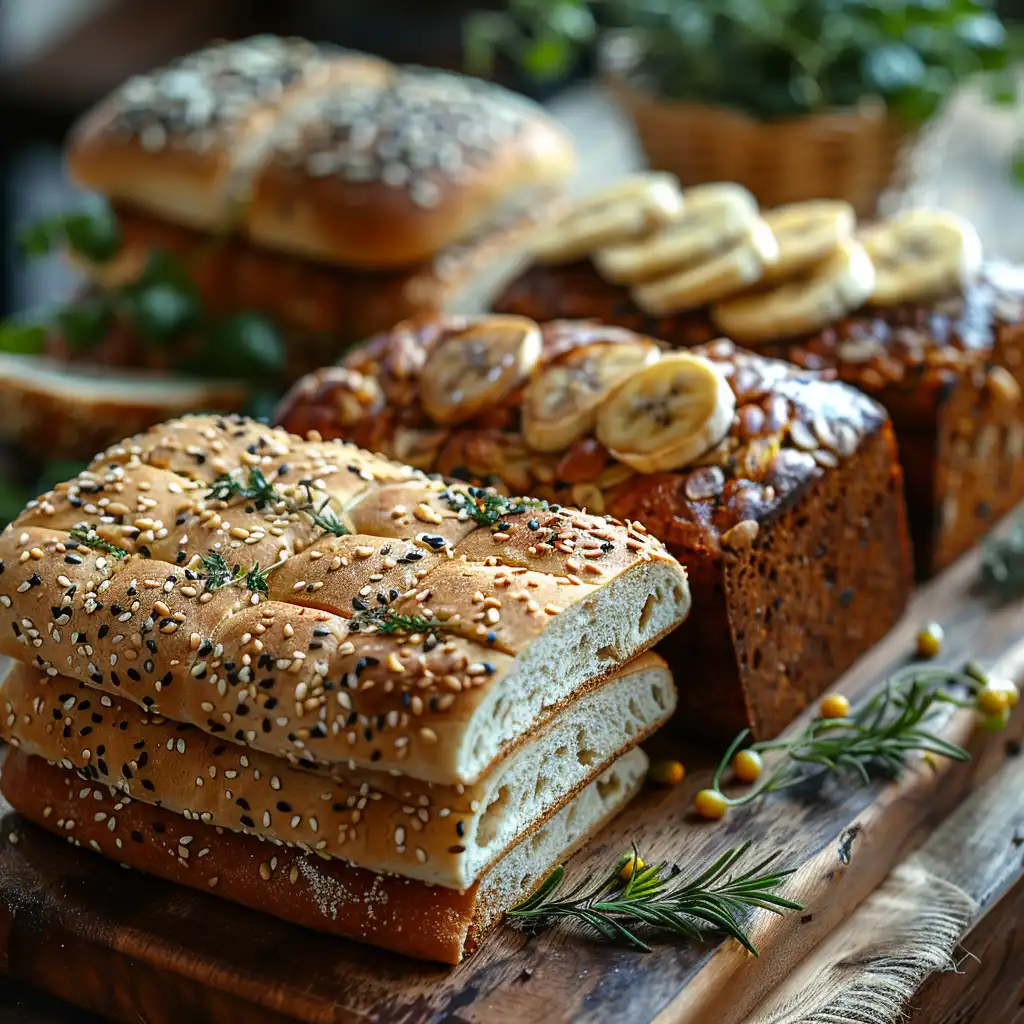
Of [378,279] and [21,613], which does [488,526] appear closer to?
[21,613]

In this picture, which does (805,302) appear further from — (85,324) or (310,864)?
(85,324)

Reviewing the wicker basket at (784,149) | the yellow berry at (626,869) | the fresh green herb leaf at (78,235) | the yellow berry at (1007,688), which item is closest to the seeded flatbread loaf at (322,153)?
the fresh green herb leaf at (78,235)

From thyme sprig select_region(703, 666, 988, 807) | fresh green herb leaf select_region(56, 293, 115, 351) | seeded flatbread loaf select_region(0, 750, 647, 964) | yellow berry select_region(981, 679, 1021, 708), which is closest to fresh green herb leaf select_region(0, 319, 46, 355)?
fresh green herb leaf select_region(56, 293, 115, 351)

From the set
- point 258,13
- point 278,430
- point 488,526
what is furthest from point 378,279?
point 258,13

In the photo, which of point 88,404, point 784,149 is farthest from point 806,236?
point 88,404

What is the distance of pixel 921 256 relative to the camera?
3986mm

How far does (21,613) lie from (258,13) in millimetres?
9378

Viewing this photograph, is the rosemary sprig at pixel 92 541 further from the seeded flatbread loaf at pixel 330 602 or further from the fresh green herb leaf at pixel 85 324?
the fresh green herb leaf at pixel 85 324

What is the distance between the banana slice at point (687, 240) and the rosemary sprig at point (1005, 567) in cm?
111

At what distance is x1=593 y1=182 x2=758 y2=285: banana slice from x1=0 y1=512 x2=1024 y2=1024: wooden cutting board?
1457 mm

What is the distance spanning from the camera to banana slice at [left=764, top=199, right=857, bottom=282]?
3.83 metres

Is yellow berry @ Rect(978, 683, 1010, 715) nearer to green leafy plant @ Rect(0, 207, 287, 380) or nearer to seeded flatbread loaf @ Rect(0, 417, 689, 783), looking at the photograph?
seeded flatbread loaf @ Rect(0, 417, 689, 783)

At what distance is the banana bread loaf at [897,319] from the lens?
375 centimetres

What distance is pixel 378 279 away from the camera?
491cm
